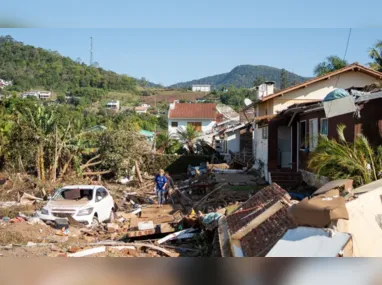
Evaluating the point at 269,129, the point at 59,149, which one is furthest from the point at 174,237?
the point at 59,149

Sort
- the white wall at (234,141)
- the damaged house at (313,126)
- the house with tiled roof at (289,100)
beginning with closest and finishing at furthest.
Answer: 1. the damaged house at (313,126)
2. the house with tiled roof at (289,100)
3. the white wall at (234,141)

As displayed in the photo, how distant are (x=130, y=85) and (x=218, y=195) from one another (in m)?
57.0

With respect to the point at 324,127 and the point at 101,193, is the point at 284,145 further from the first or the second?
the point at 101,193

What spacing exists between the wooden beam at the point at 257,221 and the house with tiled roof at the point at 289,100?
30.9 ft

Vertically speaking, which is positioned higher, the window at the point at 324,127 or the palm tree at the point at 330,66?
the palm tree at the point at 330,66

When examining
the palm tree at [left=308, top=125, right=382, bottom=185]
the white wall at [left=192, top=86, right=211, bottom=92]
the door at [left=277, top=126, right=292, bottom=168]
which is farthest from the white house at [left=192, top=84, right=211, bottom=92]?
the palm tree at [left=308, top=125, right=382, bottom=185]

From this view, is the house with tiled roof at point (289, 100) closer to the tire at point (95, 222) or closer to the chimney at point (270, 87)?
the chimney at point (270, 87)

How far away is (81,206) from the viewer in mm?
13016

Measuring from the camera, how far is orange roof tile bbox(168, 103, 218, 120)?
148 ft

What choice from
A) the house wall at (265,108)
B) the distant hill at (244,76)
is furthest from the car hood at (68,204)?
the house wall at (265,108)

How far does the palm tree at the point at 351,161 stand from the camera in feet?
31.4

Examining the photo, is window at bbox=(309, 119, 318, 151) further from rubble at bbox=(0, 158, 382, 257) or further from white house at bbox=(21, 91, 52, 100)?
white house at bbox=(21, 91, 52, 100)

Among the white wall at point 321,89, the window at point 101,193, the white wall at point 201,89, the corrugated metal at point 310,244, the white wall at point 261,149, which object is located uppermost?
the white wall at point 201,89

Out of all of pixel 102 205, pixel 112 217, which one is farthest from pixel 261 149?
pixel 102 205
